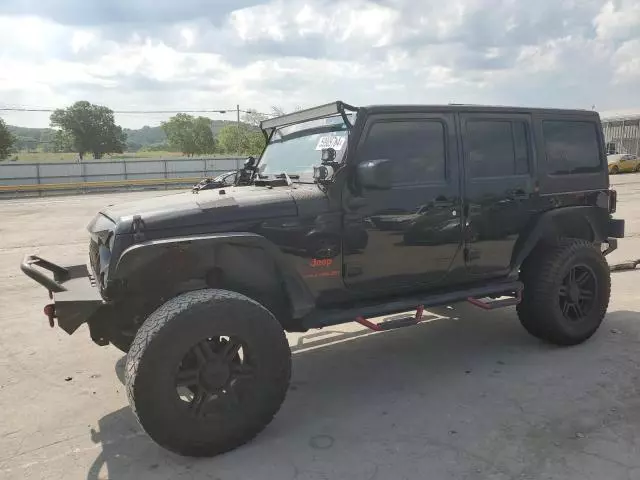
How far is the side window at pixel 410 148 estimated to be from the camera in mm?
4004

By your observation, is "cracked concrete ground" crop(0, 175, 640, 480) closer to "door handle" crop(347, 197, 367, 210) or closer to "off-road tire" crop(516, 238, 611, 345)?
"off-road tire" crop(516, 238, 611, 345)

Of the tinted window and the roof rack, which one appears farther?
the tinted window

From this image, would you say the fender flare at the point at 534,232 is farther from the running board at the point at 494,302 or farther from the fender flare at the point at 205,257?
the fender flare at the point at 205,257

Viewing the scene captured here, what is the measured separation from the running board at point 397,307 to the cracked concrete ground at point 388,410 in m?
0.59

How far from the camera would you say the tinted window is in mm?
4887

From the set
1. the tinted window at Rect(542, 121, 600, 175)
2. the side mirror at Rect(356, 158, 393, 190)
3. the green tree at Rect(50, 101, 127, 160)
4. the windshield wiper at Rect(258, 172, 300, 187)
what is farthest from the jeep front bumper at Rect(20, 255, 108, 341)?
the green tree at Rect(50, 101, 127, 160)

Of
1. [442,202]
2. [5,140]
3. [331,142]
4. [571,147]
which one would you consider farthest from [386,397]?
[5,140]

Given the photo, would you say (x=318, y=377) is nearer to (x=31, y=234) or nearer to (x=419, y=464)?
(x=419, y=464)

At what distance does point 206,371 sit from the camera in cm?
322

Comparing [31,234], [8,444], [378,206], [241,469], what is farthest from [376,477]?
[31,234]

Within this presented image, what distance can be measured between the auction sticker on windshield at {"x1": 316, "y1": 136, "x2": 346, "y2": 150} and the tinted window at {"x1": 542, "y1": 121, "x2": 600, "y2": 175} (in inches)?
80.4

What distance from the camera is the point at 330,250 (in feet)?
12.5

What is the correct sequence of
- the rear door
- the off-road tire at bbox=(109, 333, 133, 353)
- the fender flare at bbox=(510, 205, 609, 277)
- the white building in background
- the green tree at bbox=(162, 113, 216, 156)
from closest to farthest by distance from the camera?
the off-road tire at bbox=(109, 333, 133, 353) < the rear door < the fender flare at bbox=(510, 205, 609, 277) < the white building in background < the green tree at bbox=(162, 113, 216, 156)

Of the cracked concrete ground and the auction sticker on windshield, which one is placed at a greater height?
the auction sticker on windshield
